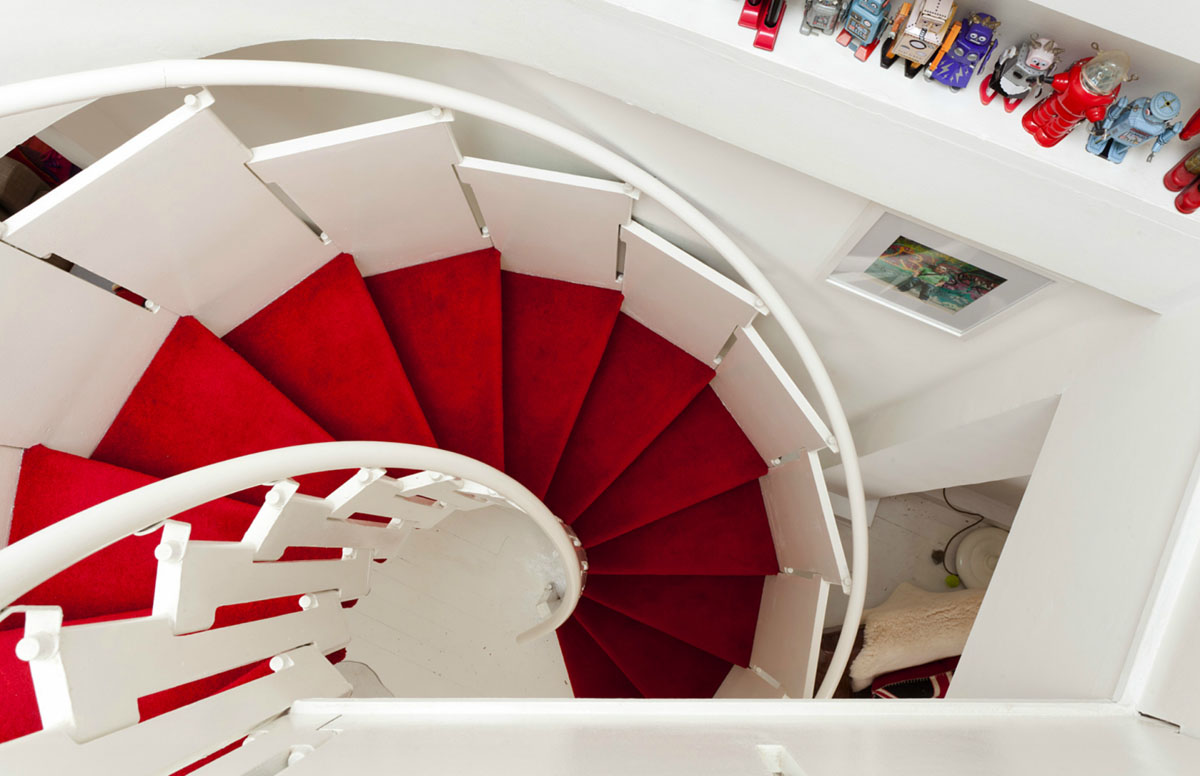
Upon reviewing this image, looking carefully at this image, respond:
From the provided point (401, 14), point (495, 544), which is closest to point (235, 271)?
point (401, 14)

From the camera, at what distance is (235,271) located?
125 inches

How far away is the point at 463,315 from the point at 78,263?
5.59ft

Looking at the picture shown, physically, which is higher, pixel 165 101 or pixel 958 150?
pixel 958 150

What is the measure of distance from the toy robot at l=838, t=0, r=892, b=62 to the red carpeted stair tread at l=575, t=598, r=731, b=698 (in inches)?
139

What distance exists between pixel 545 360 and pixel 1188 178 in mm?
2878

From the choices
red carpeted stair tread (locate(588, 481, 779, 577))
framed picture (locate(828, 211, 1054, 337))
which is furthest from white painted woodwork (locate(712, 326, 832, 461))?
framed picture (locate(828, 211, 1054, 337))

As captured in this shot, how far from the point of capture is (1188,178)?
1754 mm

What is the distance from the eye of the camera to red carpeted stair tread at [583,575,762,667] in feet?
13.9

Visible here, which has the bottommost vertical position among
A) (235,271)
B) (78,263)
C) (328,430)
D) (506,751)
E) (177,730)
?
(177,730)

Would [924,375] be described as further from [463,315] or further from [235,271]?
[235,271]

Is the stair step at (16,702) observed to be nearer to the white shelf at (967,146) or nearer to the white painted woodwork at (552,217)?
the white painted woodwork at (552,217)

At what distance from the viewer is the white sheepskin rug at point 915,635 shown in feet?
13.3

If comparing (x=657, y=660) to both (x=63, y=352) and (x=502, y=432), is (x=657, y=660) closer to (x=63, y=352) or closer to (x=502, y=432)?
(x=502, y=432)

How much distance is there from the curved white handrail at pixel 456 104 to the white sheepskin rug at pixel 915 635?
884mm
